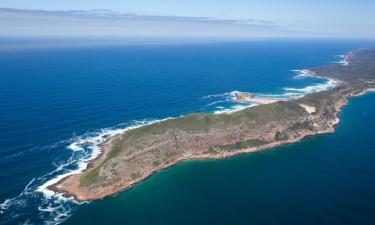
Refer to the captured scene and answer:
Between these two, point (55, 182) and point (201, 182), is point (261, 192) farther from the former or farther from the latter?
point (55, 182)

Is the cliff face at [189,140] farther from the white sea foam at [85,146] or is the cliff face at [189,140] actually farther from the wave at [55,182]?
the wave at [55,182]

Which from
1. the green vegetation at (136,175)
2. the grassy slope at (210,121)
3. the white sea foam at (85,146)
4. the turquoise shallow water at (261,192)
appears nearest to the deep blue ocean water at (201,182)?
the turquoise shallow water at (261,192)

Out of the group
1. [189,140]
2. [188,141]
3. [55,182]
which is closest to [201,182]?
[188,141]

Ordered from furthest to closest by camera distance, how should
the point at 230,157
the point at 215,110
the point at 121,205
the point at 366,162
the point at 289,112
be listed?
the point at 215,110, the point at 289,112, the point at 230,157, the point at 366,162, the point at 121,205

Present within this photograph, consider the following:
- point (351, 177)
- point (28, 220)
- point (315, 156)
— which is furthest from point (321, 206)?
point (28, 220)

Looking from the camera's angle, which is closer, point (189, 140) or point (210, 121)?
point (189, 140)

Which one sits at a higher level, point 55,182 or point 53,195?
point 55,182

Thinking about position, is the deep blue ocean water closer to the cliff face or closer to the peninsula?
the peninsula

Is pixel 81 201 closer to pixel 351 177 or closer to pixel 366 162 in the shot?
pixel 351 177
